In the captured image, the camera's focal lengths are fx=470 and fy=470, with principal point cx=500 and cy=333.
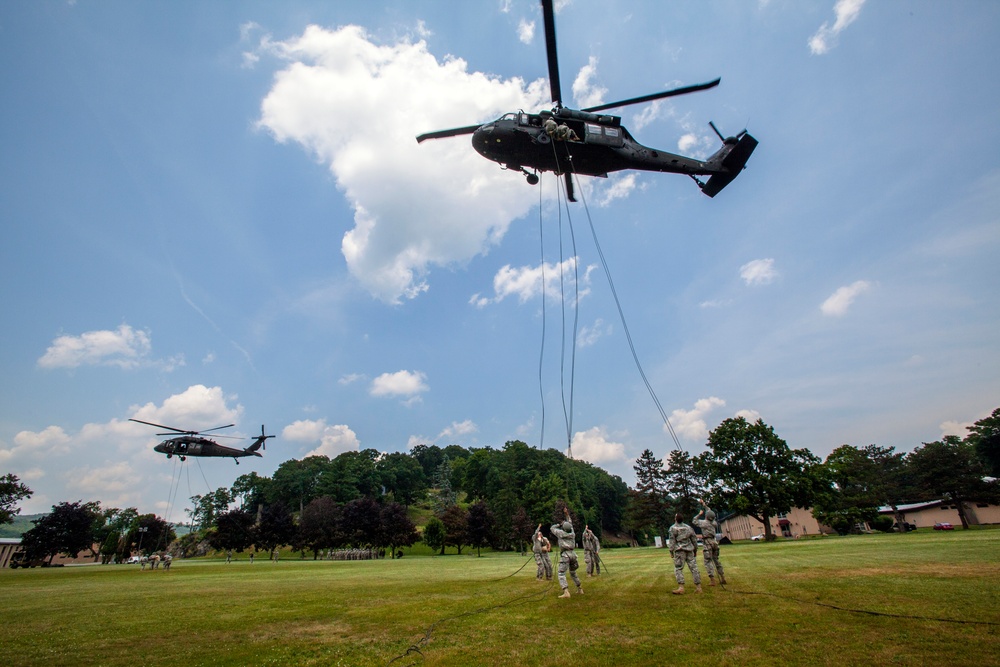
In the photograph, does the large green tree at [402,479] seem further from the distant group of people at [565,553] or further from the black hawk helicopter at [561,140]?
the black hawk helicopter at [561,140]

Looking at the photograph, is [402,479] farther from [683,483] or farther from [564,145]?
[564,145]

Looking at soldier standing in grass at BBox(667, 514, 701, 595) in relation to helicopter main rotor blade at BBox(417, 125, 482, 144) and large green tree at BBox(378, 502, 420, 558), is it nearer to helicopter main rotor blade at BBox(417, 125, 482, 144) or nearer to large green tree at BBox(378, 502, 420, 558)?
helicopter main rotor blade at BBox(417, 125, 482, 144)

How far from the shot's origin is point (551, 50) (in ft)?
42.0

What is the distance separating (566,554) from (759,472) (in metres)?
40.2

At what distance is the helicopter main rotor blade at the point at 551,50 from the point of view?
11907mm

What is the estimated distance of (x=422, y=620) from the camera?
8.91m

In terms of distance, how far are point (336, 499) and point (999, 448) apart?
108089mm

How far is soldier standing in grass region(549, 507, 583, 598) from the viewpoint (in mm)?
11531

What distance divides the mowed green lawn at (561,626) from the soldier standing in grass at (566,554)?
0.46 metres

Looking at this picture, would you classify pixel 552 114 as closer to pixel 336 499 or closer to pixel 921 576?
pixel 921 576

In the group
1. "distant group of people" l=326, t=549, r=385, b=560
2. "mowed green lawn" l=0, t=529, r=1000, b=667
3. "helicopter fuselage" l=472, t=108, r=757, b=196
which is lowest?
"distant group of people" l=326, t=549, r=385, b=560

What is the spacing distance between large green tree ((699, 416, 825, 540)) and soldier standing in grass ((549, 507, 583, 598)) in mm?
38002

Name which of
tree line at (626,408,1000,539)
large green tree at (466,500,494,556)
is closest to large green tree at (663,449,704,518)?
tree line at (626,408,1000,539)

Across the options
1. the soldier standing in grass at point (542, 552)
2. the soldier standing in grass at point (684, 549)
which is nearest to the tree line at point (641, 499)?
the soldier standing in grass at point (542, 552)
